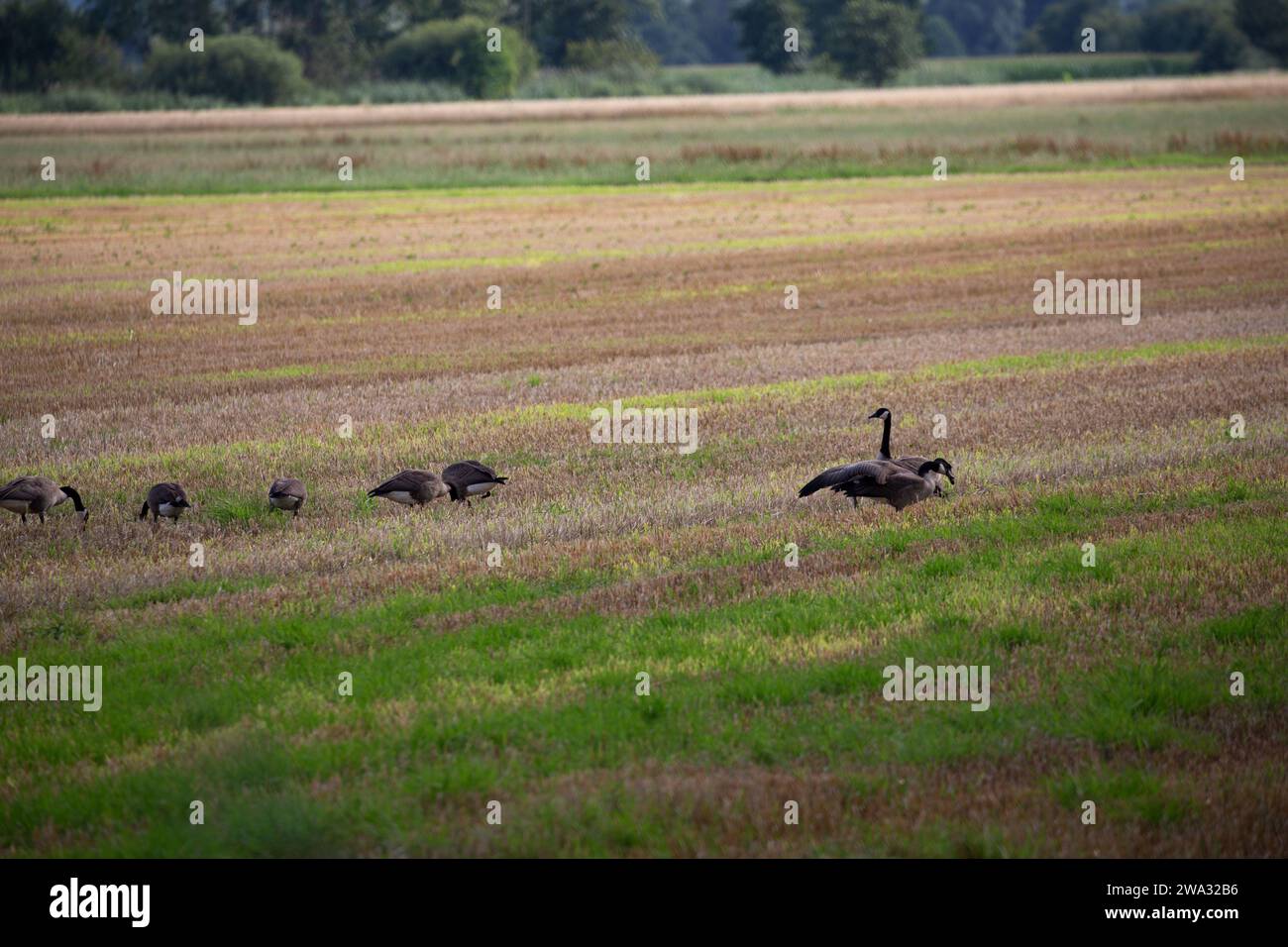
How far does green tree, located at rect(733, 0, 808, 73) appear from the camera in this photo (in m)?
120

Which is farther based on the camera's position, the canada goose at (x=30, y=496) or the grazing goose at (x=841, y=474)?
the canada goose at (x=30, y=496)

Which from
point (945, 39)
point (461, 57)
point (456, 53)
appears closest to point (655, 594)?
point (461, 57)

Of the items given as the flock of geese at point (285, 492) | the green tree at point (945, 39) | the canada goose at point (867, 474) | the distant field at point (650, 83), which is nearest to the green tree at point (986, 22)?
the green tree at point (945, 39)

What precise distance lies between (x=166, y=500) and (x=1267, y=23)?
128527 millimetres

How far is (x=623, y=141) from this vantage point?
2554 inches

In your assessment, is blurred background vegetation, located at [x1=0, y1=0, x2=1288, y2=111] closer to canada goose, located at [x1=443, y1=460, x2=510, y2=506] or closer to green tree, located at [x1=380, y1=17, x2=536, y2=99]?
green tree, located at [x1=380, y1=17, x2=536, y2=99]

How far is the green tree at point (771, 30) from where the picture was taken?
120 meters

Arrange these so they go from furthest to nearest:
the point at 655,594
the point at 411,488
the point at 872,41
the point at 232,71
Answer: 1. the point at 872,41
2. the point at 232,71
3. the point at 411,488
4. the point at 655,594

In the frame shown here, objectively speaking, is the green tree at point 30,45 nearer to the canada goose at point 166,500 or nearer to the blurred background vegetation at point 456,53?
the blurred background vegetation at point 456,53

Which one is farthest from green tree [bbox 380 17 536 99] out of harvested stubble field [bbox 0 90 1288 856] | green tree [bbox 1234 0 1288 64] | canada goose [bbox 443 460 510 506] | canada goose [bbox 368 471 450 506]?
canada goose [bbox 368 471 450 506]

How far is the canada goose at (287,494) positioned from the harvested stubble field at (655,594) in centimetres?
16

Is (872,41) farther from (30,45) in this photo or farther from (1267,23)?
(30,45)

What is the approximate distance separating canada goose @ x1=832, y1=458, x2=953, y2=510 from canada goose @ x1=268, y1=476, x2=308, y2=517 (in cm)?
479
